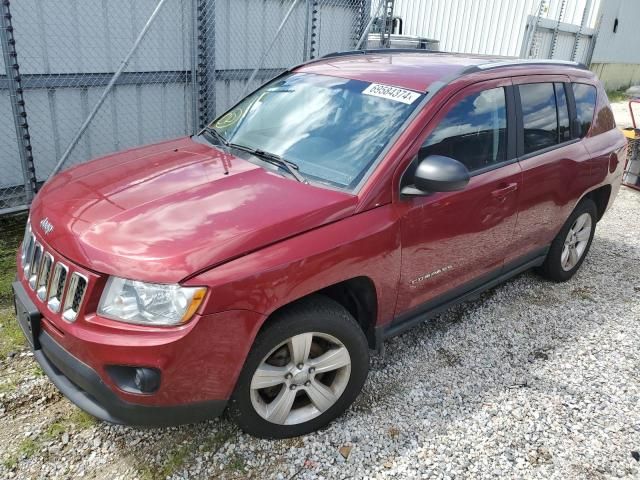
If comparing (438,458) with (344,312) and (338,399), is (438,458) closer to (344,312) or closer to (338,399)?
(338,399)

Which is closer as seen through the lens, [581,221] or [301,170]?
[301,170]

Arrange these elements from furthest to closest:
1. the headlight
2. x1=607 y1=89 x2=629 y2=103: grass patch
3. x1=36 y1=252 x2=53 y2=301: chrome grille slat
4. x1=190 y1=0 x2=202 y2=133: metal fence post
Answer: x1=607 y1=89 x2=629 y2=103: grass patch → x1=190 y1=0 x2=202 y2=133: metal fence post → x1=36 y1=252 x2=53 y2=301: chrome grille slat → the headlight

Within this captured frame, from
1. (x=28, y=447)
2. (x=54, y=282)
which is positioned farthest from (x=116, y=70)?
(x=28, y=447)

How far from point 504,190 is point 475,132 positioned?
0.42m

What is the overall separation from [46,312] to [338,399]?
144cm

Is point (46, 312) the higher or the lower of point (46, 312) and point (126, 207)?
the lower

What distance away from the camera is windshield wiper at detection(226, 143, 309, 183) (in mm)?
2760

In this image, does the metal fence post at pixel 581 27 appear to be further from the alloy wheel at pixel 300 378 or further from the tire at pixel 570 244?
the alloy wheel at pixel 300 378

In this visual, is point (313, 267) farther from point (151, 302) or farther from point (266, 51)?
point (266, 51)

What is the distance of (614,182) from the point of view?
15.1ft

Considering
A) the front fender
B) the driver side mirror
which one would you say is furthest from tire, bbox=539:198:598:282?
the front fender

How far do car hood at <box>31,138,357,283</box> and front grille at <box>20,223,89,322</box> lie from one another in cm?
7

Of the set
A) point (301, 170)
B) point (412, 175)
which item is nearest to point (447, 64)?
point (412, 175)

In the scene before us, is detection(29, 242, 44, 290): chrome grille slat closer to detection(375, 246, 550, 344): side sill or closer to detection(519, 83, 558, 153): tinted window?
detection(375, 246, 550, 344): side sill
